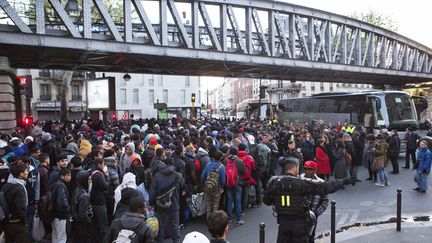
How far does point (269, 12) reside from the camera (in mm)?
23484

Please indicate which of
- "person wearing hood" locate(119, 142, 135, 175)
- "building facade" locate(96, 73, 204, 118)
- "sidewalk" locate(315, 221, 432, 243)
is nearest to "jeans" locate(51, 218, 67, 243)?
"person wearing hood" locate(119, 142, 135, 175)

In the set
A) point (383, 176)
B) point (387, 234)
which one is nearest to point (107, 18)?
point (383, 176)

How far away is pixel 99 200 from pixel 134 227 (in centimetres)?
264

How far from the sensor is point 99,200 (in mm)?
6270

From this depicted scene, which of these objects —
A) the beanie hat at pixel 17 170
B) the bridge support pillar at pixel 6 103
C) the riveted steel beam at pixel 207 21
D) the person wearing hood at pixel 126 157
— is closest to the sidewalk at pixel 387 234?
the person wearing hood at pixel 126 157

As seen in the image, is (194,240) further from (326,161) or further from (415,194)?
(415,194)

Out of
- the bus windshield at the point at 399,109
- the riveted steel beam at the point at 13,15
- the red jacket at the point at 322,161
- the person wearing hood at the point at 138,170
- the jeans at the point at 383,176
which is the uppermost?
the riveted steel beam at the point at 13,15

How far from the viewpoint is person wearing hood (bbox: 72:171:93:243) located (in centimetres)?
583

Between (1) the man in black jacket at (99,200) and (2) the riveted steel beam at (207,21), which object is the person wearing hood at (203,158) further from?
(2) the riveted steel beam at (207,21)

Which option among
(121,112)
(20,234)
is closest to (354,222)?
(20,234)

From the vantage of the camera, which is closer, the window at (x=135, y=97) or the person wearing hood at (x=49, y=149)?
the person wearing hood at (x=49, y=149)

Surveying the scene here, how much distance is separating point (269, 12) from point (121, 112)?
35.6 metres

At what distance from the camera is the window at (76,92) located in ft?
163

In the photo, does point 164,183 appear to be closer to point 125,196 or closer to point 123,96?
point 125,196
